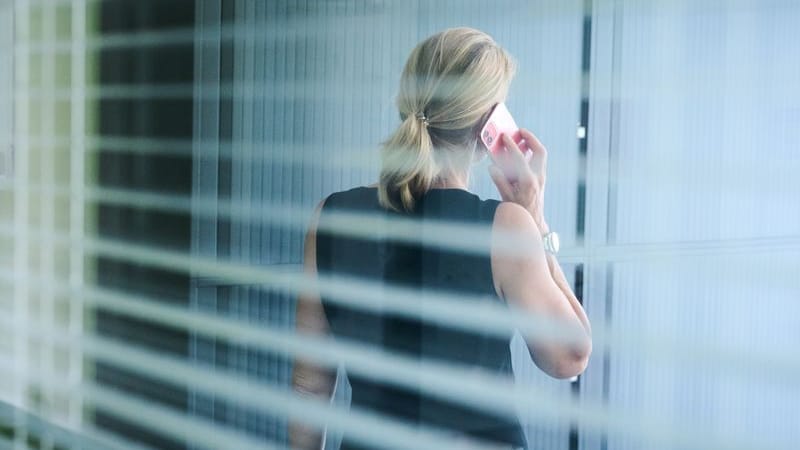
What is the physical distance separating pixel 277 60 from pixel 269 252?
43 cm

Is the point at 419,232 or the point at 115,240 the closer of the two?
the point at 419,232

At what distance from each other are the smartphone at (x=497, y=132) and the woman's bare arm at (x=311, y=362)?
0.46 m

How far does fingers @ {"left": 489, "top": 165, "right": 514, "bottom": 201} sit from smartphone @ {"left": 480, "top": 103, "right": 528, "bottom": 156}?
0.03m

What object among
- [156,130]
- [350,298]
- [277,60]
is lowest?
[350,298]

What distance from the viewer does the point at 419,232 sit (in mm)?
1586

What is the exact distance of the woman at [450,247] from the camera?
138cm

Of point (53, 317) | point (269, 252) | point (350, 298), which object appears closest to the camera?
point (350, 298)

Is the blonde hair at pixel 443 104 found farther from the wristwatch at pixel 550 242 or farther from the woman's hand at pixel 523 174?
the wristwatch at pixel 550 242

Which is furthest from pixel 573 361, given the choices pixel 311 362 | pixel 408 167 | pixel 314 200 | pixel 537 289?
pixel 314 200

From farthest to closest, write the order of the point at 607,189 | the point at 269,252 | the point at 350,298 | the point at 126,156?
1. the point at 126,156
2. the point at 269,252
3. the point at 350,298
4. the point at 607,189

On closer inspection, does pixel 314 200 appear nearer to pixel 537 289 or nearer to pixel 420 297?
pixel 420 297

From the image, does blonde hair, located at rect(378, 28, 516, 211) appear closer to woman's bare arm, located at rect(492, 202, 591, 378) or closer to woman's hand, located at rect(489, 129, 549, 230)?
woman's hand, located at rect(489, 129, 549, 230)

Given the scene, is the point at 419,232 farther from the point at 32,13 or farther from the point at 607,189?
the point at 32,13

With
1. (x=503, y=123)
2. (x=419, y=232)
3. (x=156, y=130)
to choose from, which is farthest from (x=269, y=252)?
(x=503, y=123)
